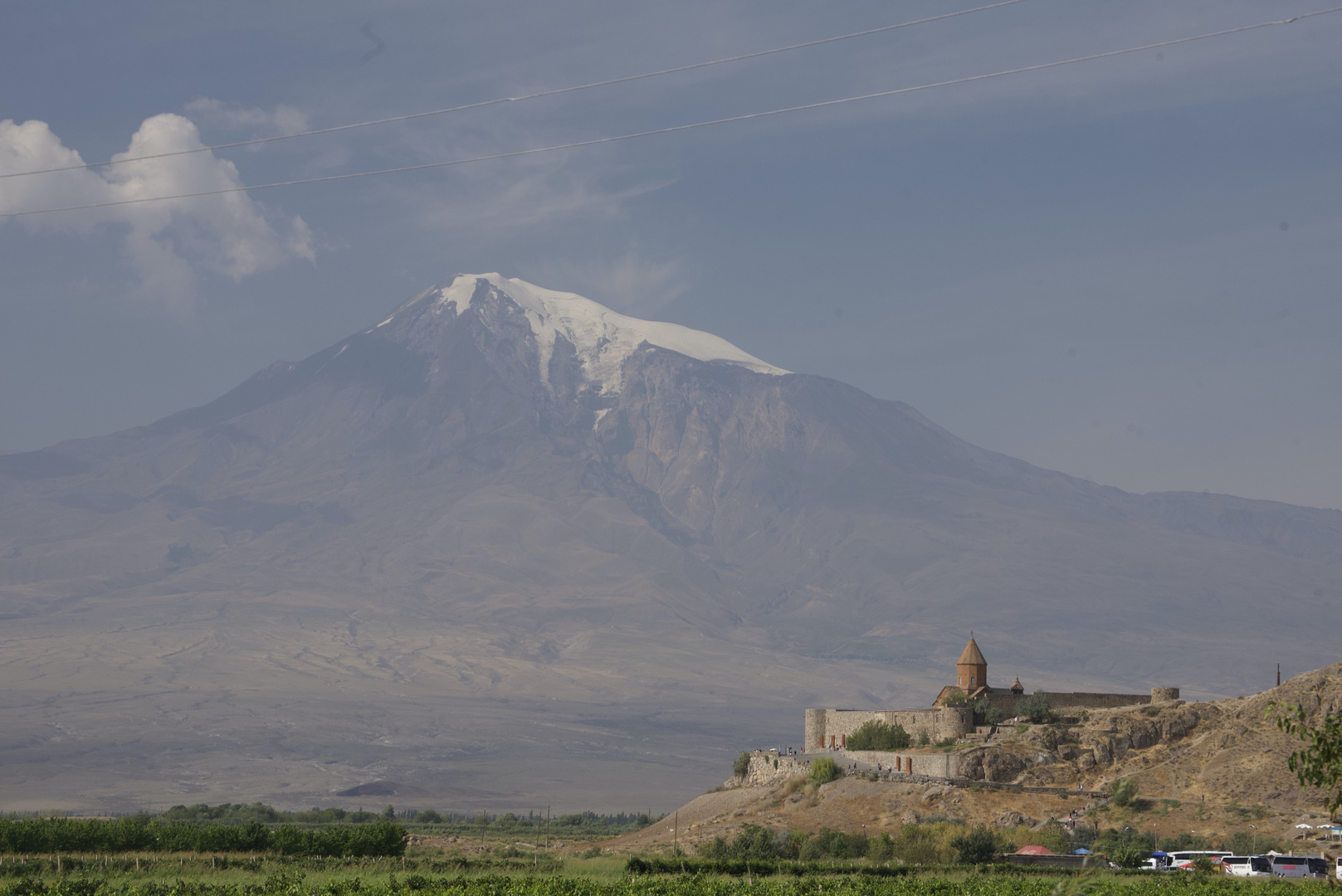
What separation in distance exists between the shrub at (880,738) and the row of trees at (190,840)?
30.6 m

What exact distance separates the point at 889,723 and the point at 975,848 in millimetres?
24072

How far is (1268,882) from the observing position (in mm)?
37531

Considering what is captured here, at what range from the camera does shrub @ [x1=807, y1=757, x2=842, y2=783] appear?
68250 millimetres

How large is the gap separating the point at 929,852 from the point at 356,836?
73.1 ft

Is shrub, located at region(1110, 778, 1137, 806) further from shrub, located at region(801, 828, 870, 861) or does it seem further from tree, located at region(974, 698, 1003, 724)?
shrub, located at region(801, 828, 870, 861)

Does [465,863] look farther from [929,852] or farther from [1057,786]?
[1057,786]

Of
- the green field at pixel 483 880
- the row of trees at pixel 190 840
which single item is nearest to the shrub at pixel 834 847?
the green field at pixel 483 880

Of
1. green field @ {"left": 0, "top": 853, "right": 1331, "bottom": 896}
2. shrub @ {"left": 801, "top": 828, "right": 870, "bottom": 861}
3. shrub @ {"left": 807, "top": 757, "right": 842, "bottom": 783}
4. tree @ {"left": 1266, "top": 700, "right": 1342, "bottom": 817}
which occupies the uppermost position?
tree @ {"left": 1266, "top": 700, "right": 1342, "bottom": 817}

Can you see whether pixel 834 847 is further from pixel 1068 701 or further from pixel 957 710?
pixel 1068 701

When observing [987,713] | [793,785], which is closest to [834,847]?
[793,785]

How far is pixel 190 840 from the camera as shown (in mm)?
48938

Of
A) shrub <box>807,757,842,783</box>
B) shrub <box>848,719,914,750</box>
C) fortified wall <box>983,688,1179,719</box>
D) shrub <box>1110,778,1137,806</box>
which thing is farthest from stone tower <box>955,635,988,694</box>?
shrub <box>1110,778,1137,806</box>

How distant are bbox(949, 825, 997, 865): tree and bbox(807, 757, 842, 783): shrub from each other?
15.4m

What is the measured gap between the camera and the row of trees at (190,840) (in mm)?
48438
